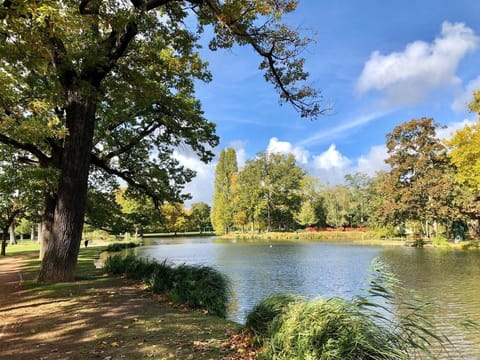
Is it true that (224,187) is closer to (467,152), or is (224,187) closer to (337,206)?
(337,206)

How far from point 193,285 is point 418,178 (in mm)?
32391

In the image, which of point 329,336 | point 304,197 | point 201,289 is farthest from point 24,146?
point 304,197

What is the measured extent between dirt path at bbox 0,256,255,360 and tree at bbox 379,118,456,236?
30.5 m

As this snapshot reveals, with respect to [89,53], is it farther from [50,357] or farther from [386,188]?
[386,188]

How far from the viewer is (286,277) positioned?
45.6ft

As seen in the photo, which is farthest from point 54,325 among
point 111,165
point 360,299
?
point 111,165

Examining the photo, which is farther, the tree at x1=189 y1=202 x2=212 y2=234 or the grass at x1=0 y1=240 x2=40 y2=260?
the tree at x1=189 y1=202 x2=212 y2=234

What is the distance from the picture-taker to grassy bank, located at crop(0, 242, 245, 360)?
4.49 metres

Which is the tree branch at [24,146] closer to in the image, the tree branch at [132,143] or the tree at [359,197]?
the tree branch at [132,143]

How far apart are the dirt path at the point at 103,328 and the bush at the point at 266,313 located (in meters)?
0.40

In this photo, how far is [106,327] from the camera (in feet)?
18.0

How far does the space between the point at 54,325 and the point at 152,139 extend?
9039 mm

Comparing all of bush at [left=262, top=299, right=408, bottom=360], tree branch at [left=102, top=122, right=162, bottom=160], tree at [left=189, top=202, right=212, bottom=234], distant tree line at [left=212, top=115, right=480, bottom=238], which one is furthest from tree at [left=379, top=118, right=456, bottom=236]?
tree at [left=189, top=202, right=212, bottom=234]

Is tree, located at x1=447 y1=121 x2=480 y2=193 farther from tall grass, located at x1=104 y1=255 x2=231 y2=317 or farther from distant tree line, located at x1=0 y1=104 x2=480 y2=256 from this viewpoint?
tall grass, located at x1=104 y1=255 x2=231 y2=317
